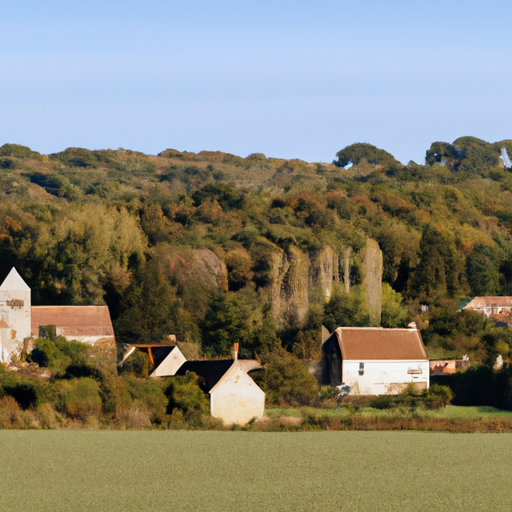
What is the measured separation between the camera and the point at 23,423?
1043 inches

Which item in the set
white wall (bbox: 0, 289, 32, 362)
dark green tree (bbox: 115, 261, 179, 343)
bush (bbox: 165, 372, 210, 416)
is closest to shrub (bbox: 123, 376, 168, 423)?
bush (bbox: 165, 372, 210, 416)

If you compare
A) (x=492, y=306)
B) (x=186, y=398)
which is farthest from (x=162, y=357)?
(x=492, y=306)

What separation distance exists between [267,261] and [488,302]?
12528 millimetres

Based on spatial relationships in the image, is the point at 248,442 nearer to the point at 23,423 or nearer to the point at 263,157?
the point at 23,423

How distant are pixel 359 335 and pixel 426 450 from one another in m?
18.2

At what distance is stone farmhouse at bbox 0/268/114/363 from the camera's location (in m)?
37.6

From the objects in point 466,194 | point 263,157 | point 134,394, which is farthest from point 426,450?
point 263,157

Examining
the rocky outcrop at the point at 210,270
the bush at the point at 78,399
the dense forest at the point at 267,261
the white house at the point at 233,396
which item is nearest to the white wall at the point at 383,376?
the dense forest at the point at 267,261

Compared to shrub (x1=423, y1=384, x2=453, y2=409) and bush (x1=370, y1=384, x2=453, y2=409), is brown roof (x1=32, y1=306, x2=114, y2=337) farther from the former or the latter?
shrub (x1=423, y1=384, x2=453, y2=409)

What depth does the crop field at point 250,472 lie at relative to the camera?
1545 cm

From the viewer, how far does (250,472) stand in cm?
1845

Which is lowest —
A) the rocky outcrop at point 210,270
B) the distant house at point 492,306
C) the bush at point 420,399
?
the bush at point 420,399

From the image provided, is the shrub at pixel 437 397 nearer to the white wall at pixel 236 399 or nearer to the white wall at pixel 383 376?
the white wall at pixel 383 376

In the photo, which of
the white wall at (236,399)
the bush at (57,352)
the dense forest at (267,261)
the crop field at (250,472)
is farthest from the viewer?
the dense forest at (267,261)
